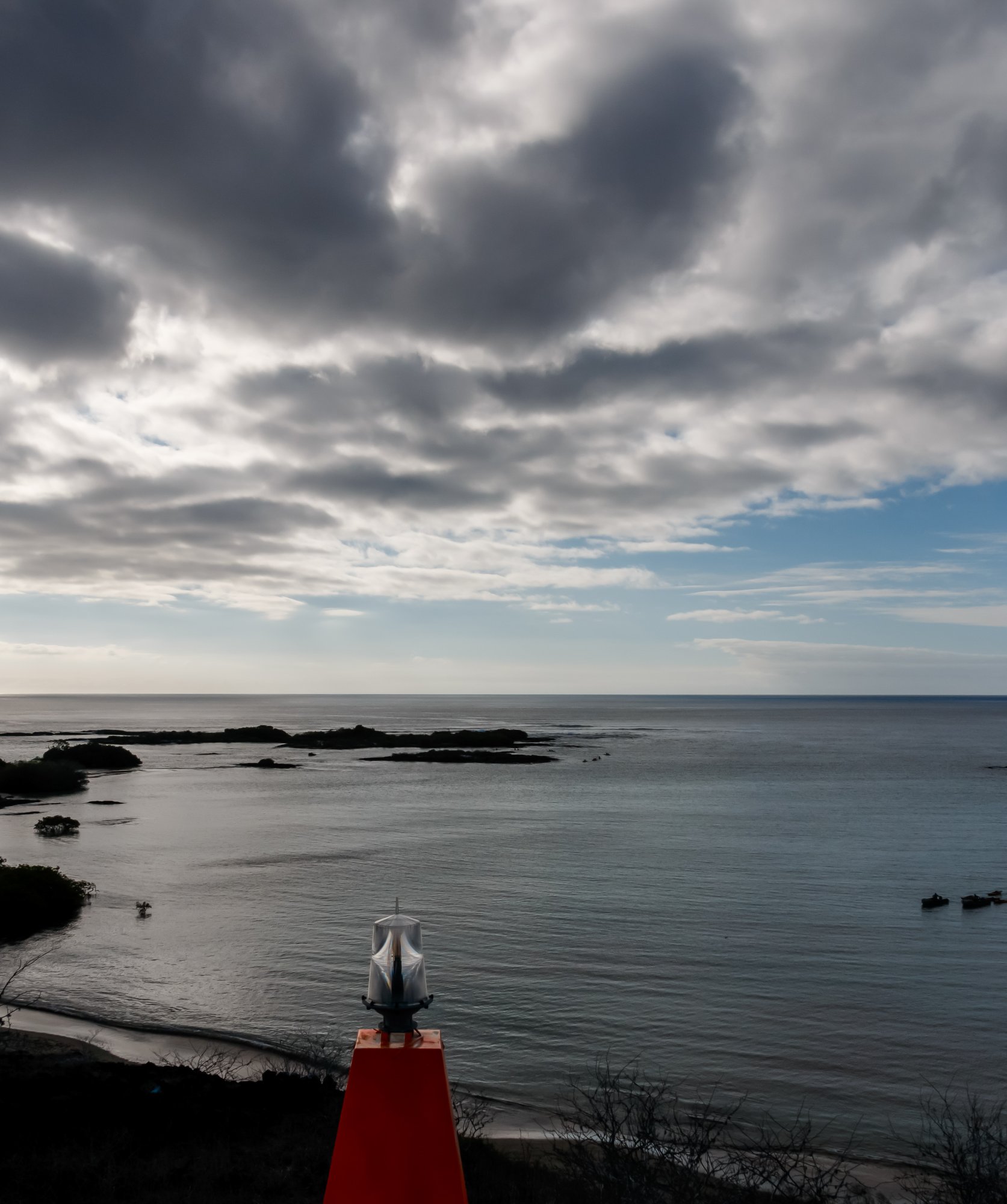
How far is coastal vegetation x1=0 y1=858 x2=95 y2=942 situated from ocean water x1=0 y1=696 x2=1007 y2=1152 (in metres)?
0.76

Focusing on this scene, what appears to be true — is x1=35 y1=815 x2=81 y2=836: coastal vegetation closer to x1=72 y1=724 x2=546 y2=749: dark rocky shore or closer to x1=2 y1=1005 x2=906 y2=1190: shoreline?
x1=2 y1=1005 x2=906 y2=1190: shoreline

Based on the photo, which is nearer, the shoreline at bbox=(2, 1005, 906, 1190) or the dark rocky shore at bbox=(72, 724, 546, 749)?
the shoreline at bbox=(2, 1005, 906, 1190)

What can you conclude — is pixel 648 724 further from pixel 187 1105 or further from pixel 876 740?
pixel 187 1105

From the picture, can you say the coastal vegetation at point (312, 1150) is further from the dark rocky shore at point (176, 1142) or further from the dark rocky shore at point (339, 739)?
the dark rocky shore at point (339, 739)

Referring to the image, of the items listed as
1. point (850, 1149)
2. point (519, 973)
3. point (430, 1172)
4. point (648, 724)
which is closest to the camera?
point (430, 1172)

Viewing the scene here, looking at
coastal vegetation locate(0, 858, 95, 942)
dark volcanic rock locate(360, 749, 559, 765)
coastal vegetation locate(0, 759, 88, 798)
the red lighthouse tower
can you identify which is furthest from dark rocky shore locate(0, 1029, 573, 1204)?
dark volcanic rock locate(360, 749, 559, 765)

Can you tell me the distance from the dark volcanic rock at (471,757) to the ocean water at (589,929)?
89.3 feet

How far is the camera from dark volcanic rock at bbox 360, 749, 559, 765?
83.2 meters

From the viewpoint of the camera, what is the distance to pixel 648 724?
168 metres

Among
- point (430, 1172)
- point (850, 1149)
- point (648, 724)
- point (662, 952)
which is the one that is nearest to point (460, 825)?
point (662, 952)

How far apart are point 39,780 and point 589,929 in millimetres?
52109

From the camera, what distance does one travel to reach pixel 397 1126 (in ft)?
11.0

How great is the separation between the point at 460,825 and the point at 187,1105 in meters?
33.8

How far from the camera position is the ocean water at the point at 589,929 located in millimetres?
14555
